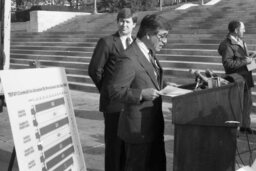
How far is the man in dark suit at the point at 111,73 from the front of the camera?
12.9 feet

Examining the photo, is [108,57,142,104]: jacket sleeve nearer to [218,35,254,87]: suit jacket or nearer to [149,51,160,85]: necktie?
[149,51,160,85]: necktie

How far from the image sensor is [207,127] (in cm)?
316

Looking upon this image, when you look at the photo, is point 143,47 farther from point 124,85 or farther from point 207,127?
point 207,127

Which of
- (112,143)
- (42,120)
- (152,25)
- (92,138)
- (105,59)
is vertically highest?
(152,25)

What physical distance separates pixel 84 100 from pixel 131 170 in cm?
698

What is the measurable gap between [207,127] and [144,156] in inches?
20.1

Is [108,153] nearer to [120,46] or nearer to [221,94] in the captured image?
[120,46]

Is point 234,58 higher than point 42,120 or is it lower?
higher

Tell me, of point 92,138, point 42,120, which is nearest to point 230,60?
point 92,138

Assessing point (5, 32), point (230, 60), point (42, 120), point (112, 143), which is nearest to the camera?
point (42, 120)

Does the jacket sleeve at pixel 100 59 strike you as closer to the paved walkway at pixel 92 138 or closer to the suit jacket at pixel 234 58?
the paved walkway at pixel 92 138

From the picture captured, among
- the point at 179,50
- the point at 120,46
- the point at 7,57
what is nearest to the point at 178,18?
the point at 179,50

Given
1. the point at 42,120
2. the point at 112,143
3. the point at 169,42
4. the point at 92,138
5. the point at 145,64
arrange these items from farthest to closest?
the point at 169,42 < the point at 92,138 < the point at 112,143 < the point at 145,64 < the point at 42,120

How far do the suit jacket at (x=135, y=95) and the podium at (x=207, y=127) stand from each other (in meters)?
0.18
